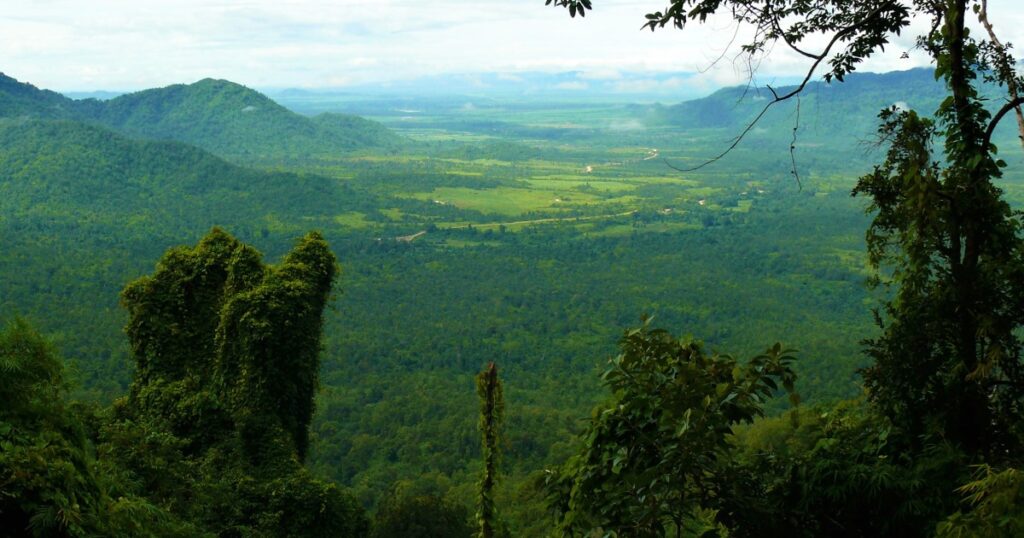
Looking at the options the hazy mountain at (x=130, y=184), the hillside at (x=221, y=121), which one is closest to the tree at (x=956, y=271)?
the hazy mountain at (x=130, y=184)

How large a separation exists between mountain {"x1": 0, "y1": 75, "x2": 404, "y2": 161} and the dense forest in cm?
3473

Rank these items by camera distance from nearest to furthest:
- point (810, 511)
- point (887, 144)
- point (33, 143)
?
point (810, 511)
point (887, 144)
point (33, 143)

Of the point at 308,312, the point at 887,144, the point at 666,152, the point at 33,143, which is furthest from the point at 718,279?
the point at 666,152

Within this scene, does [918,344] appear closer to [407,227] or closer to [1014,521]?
[1014,521]

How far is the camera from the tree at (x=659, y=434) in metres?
4.85

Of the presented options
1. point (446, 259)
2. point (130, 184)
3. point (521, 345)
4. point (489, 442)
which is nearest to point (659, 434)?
point (489, 442)

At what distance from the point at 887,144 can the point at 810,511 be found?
3.10 metres

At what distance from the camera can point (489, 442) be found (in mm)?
6141

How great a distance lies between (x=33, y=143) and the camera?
82.7m

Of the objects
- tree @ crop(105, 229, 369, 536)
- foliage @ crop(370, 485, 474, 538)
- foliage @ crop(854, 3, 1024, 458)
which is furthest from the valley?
tree @ crop(105, 229, 369, 536)

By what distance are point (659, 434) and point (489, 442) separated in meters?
1.50

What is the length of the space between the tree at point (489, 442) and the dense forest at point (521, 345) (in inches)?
1.2

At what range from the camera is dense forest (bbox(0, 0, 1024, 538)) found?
18.1ft

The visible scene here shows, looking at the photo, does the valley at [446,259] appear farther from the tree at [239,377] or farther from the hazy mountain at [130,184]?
the tree at [239,377]
